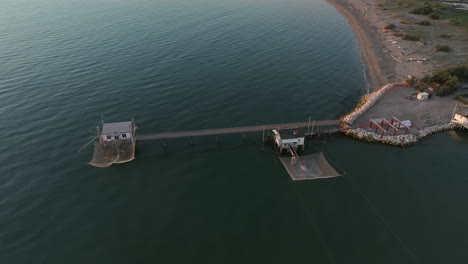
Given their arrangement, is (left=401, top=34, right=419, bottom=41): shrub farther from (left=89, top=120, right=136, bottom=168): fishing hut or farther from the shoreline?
(left=89, top=120, right=136, bottom=168): fishing hut

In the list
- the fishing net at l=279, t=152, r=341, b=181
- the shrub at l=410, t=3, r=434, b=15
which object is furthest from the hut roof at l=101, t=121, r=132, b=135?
the shrub at l=410, t=3, r=434, b=15

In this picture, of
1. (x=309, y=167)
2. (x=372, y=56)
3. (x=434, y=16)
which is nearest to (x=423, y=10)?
(x=434, y=16)

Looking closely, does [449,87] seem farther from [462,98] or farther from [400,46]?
[400,46]

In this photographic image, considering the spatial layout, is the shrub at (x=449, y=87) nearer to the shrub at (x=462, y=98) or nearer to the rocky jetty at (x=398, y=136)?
the shrub at (x=462, y=98)

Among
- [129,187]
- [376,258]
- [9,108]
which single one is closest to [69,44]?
[9,108]

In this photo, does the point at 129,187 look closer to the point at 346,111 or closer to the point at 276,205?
the point at 276,205

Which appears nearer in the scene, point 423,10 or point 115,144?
point 115,144
